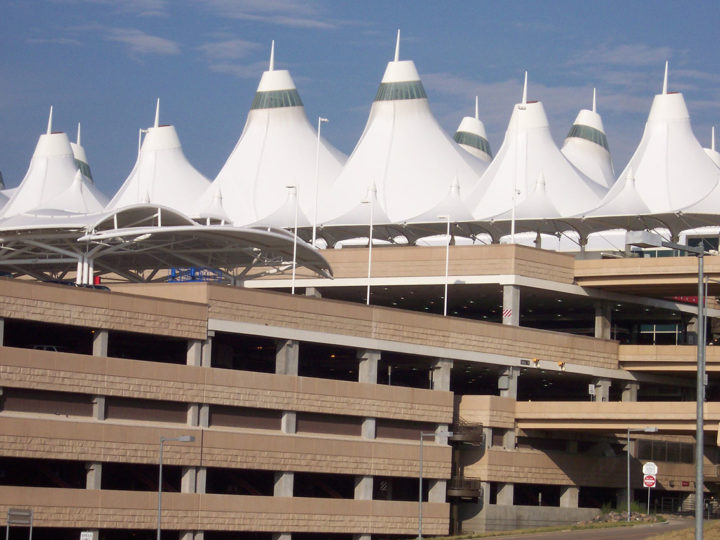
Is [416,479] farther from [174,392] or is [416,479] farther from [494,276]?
[174,392]

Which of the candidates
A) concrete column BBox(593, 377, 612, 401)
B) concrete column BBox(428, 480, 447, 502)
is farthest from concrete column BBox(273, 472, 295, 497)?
concrete column BBox(593, 377, 612, 401)

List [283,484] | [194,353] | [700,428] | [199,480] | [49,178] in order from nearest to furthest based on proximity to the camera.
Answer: [700,428], [199,480], [194,353], [283,484], [49,178]

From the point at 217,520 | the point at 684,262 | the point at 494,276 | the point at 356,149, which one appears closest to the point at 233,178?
the point at 356,149

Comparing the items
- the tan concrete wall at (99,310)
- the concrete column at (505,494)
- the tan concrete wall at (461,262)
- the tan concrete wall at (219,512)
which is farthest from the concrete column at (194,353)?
the concrete column at (505,494)

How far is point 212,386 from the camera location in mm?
61000

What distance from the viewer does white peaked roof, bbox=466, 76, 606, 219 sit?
87.6 meters

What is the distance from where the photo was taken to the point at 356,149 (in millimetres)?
94188

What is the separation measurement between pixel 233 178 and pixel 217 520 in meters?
40.9

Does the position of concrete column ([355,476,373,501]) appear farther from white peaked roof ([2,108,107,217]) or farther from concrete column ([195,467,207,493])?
white peaked roof ([2,108,107,217])

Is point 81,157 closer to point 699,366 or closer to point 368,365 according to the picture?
point 368,365

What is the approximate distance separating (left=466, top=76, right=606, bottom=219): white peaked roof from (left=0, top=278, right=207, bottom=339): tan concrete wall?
29.8 metres

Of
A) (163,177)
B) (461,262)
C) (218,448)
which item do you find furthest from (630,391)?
(163,177)

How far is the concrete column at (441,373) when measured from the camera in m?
71.1

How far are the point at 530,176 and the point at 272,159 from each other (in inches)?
700
